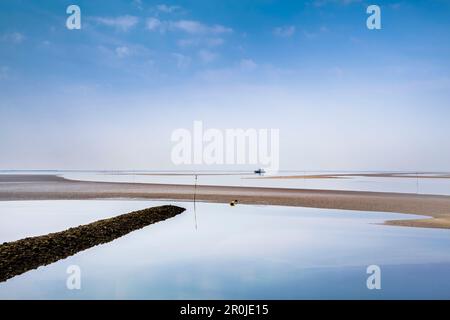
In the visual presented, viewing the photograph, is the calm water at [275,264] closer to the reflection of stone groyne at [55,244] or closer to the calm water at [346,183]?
the reflection of stone groyne at [55,244]

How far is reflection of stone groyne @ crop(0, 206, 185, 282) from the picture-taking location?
9312 mm

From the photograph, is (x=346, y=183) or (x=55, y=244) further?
(x=346, y=183)

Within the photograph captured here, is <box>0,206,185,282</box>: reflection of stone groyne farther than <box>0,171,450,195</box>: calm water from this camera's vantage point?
No

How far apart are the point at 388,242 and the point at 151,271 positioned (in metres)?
7.12

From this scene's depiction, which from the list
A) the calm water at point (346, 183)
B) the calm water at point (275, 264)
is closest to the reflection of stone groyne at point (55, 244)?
the calm water at point (275, 264)

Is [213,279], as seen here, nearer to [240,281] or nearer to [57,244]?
[240,281]

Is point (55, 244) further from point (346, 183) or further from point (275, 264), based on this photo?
point (346, 183)

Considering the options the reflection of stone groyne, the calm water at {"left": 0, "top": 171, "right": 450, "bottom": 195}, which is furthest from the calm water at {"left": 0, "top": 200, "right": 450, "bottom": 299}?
the calm water at {"left": 0, "top": 171, "right": 450, "bottom": 195}

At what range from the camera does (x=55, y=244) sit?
11.3 metres

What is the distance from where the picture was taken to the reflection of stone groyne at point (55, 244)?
9312 mm

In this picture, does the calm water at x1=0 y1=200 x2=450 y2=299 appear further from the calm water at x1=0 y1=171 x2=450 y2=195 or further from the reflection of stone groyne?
the calm water at x1=0 y1=171 x2=450 y2=195

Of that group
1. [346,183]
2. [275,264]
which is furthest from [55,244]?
[346,183]

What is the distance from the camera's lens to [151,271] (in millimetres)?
8391
